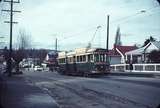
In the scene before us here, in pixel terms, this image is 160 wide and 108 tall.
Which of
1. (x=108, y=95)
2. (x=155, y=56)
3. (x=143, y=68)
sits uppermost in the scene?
(x=155, y=56)

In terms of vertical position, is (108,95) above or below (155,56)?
below

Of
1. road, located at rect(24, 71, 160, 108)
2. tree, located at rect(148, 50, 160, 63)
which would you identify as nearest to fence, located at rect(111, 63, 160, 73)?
tree, located at rect(148, 50, 160, 63)

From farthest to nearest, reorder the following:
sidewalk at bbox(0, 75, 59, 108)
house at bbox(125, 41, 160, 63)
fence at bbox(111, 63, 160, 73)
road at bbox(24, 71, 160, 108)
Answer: house at bbox(125, 41, 160, 63) → fence at bbox(111, 63, 160, 73) → road at bbox(24, 71, 160, 108) → sidewalk at bbox(0, 75, 59, 108)

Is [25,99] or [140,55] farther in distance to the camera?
[140,55]

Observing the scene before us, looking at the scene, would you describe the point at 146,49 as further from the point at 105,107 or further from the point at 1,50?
the point at 105,107

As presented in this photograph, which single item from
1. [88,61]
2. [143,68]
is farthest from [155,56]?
[88,61]

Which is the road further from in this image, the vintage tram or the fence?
the fence

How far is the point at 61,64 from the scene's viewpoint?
2074 inches

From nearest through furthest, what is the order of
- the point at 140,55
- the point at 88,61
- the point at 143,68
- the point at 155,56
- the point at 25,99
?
the point at 25,99
the point at 88,61
the point at 143,68
the point at 155,56
the point at 140,55

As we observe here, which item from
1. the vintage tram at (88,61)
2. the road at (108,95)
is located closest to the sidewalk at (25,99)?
the road at (108,95)

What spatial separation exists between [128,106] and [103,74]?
27911 millimetres

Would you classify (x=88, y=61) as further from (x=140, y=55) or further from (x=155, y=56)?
(x=140, y=55)

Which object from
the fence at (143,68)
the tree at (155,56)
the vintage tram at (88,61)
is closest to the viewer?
the vintage tram at (88,61)

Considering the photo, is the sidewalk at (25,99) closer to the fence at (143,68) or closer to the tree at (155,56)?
the fence at (143,68)
